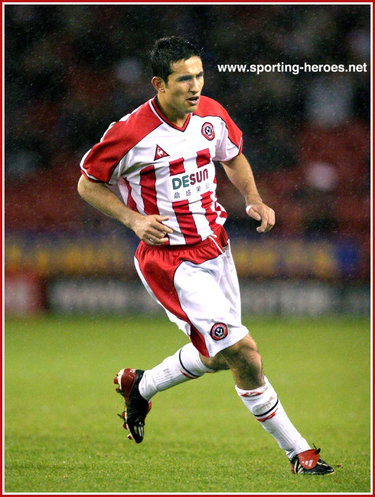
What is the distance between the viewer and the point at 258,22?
15125 millimetres

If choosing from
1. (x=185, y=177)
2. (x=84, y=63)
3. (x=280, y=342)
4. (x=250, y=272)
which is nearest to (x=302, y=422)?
(x=185, y=177)

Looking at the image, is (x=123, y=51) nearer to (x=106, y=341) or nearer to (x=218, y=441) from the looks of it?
(x=106, y=341)

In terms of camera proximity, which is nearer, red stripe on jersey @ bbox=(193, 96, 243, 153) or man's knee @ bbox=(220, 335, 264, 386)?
man's knee @ bbox=(220, 335, 264, 386)

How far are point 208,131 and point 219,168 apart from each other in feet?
31.7

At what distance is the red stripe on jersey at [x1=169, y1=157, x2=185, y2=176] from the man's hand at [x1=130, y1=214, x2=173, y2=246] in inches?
11.8

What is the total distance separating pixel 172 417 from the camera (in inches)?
239

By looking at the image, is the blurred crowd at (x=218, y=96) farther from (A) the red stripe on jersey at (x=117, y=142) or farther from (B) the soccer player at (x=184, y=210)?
(A) the red stripe on jersey at (x=117, y=142)

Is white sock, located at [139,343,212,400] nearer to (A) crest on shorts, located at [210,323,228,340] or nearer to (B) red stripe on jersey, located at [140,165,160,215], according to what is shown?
(A) crest on shorts, located at [210,323,228,340]

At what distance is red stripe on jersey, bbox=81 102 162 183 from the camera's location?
3.99 m

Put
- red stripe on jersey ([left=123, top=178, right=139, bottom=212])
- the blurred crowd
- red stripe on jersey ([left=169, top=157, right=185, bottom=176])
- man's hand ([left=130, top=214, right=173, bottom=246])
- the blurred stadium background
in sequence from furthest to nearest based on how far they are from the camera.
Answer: the blurred crowd < the blurred stadium background < red stripe on jersey ([left=123, top=178, right=139, bottom=212]) < red stripe on jersey ([left=169, top=157, right=185, bottom=176]) < man's hand ([left=130, top=214, right=173, bottom=246])

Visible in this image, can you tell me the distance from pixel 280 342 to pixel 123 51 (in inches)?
283

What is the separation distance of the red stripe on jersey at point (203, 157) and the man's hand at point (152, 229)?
433 mm

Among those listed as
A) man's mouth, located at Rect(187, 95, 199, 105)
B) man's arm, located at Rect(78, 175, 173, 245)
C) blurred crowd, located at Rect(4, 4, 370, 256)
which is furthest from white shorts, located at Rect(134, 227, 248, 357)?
blurred crowd, located at Rect(4, 4, 370, 256)

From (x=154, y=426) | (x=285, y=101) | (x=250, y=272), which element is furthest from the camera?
(x=285, y=101)
